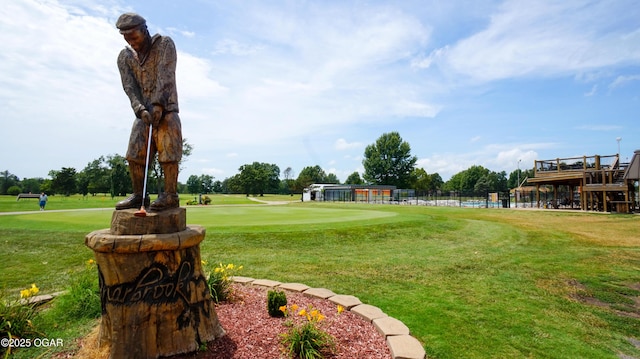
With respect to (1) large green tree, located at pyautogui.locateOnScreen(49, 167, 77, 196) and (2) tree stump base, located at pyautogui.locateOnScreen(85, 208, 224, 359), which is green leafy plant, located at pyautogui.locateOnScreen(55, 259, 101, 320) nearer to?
(2) tree stump base, located at pyautogui.locateOnScreen(85, 208, 224, 359)

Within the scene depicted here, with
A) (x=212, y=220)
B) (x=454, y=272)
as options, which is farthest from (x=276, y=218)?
(x=454, y=272)

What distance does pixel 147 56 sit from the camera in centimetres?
370

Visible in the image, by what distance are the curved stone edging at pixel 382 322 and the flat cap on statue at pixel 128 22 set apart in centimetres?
390

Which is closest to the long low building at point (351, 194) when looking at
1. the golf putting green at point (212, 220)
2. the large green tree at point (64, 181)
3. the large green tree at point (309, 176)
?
the golf putting green at point (212, 220)

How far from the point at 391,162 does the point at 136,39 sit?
2653 inches

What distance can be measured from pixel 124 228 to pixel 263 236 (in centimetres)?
710

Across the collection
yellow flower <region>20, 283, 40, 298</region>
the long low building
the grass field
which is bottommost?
the grass field

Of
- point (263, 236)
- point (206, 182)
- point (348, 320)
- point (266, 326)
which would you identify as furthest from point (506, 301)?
point (206, 182)

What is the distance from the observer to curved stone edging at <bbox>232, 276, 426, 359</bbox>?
3.23 meters

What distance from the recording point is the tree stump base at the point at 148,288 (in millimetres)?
3043

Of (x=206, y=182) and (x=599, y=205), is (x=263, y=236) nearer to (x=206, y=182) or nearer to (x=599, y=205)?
(x=599, y=205)

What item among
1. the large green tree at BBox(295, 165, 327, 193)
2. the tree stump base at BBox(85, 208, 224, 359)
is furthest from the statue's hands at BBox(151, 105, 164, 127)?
the large green tree at BBox(295, 165, 327, 193)

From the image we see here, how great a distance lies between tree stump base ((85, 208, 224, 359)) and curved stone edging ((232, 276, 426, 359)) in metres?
1.82

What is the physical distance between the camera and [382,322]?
3881 mm
